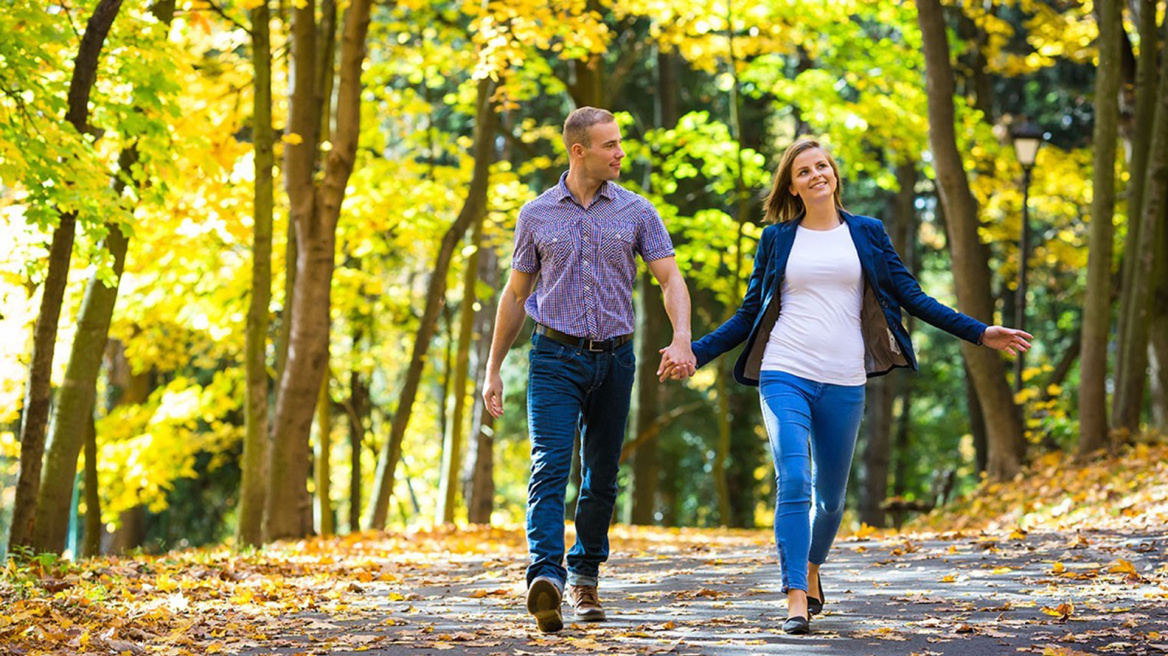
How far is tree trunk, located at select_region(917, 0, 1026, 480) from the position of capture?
43.0 ft

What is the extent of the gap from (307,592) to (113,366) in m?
16.0

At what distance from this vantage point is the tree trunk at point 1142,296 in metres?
12.8

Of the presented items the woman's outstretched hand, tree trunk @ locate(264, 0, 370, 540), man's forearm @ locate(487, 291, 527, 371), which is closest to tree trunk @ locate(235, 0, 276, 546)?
tree trunk @ locate(264, 0, 370, 540)

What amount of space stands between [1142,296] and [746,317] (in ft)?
28.0

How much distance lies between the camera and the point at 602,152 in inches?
222

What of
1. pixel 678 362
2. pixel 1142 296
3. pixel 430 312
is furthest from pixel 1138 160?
pixel 678 362

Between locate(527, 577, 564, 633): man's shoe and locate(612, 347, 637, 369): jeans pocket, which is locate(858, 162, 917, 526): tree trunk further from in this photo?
locate(527, 577, 564, 633): man's shoe

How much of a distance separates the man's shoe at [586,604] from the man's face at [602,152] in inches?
74.5

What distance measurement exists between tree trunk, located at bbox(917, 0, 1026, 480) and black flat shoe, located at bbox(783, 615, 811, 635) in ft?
29.2

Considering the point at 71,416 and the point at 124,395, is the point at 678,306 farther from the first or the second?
the point at 124,395

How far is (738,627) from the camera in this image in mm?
5570

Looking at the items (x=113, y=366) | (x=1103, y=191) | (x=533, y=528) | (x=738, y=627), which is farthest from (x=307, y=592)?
(x=113, y=366)

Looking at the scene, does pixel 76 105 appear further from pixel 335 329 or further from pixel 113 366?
pixel 335 329

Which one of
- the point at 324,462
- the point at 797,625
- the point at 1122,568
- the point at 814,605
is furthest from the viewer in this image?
the point at 324,462
